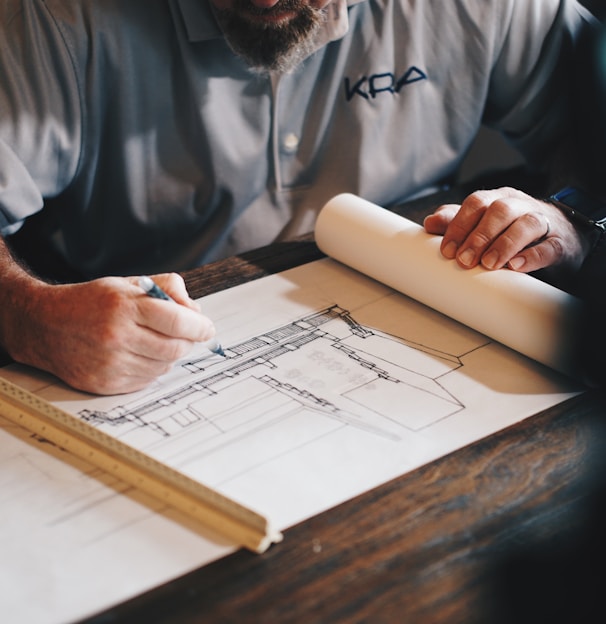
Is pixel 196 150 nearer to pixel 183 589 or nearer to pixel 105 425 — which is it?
pixel 105 425

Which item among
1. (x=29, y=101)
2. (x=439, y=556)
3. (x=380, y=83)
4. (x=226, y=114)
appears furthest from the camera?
(x=380, y=83)

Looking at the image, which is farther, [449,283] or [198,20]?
[198,20]

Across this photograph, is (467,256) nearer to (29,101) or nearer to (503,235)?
(503,235)

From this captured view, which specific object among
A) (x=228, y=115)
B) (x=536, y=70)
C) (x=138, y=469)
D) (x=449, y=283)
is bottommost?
(x=138, y=469)

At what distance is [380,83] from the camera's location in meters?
1.52

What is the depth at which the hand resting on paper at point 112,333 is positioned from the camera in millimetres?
914

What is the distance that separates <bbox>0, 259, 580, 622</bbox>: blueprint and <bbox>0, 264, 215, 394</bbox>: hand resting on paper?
0.03 meters

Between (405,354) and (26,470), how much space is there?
1.61 feet

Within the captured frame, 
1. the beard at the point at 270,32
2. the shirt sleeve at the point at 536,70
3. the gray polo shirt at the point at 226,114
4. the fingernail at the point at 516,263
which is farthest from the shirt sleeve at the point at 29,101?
the shirt sleeve at the point at 536,70

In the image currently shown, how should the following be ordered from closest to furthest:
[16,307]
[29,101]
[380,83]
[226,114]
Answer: [16,307] < [29,101] < [226,114] < [380,83]

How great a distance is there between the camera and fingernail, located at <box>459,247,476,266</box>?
3.46ft

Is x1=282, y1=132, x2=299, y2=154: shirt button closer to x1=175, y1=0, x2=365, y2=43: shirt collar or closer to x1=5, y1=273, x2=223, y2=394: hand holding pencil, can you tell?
x1=175, y1=0, x2=365, y2=43: shirt collar

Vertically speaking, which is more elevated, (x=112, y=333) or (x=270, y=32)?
(x=270, y=32)

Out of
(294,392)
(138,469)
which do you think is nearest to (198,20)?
(294,392)
